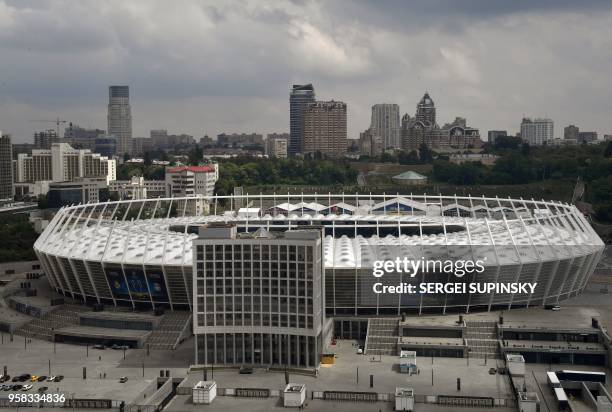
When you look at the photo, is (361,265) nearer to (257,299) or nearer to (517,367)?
(257,299)

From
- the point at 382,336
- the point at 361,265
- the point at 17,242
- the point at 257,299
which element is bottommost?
the point at 382,336

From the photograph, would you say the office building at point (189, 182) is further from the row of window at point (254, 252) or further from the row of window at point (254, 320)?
the row of window at point (254, 320)

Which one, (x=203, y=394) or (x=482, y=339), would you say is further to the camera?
(x=482, y=339)

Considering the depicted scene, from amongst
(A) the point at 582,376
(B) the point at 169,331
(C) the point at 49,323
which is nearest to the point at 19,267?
(C) the point at 49,323

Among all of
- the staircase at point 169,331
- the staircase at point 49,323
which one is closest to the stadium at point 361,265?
the staircase at point 169,331

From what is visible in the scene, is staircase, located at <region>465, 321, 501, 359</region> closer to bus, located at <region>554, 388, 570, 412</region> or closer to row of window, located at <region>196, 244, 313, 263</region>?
bus, located at <region>554, 388, 570, 412</region>

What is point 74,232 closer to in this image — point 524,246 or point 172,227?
point 172,227
